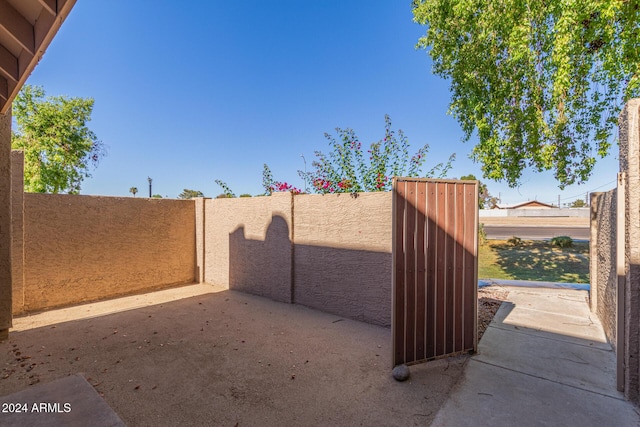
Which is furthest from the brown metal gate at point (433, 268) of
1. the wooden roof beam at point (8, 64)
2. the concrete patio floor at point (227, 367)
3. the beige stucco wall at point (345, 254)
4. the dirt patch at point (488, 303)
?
the wooden roof beam at point (8, 64)

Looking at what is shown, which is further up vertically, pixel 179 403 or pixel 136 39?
pixel 136 39

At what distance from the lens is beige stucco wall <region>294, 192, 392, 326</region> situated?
13.6 ft

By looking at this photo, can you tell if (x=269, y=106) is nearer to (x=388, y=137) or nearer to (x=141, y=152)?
(x=388, y=137)

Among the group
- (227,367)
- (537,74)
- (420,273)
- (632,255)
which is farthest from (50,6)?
(537,74)

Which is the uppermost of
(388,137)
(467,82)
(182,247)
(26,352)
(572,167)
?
(467,82)

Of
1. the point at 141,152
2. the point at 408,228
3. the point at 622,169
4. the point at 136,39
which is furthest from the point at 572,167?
the point at 141,152

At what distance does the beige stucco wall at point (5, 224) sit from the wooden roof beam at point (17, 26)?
1.68 metres

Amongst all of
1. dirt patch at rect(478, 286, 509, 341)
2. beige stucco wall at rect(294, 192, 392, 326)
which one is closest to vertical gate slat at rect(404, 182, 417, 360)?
beige stucco wall at rect(294, 192, 392, 326)

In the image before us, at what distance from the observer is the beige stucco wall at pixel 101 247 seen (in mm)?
4855

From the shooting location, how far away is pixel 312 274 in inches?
194

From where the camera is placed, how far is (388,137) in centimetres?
591

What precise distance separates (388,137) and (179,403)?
5502 millimetres

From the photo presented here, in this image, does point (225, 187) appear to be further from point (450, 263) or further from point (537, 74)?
point (537, 74)

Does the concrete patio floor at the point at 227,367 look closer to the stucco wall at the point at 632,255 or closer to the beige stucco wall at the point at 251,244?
the beige stucco wall at the point at 251,244
